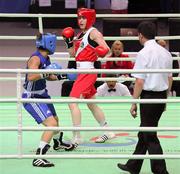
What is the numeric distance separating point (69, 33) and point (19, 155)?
2.14 metres

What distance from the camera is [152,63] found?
5398mm

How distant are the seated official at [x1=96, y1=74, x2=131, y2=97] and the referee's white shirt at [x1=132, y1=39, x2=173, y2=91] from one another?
2.76 meters

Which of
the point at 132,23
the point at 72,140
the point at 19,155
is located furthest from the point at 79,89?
the point at 132,23

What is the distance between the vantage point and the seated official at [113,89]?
826cm

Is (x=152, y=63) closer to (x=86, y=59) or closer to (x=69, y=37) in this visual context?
(x=86, y=59)

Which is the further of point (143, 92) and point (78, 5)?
point (78, 5)

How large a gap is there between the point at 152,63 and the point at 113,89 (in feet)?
→ 9.62

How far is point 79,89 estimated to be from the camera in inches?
258

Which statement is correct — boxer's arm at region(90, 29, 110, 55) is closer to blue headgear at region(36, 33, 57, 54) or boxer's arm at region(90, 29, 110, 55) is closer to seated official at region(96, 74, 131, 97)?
blue headgear at region(36, 33, 57, 54)

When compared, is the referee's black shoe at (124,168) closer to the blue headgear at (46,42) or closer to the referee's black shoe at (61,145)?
the referee's black shoe at (61,145)

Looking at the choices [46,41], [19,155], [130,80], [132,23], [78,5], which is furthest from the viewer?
[78,5]

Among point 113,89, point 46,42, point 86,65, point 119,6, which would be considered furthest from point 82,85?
point 119,6

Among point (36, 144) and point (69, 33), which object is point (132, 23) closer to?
point (69, 33)

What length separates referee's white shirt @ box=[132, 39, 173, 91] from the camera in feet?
17.7
